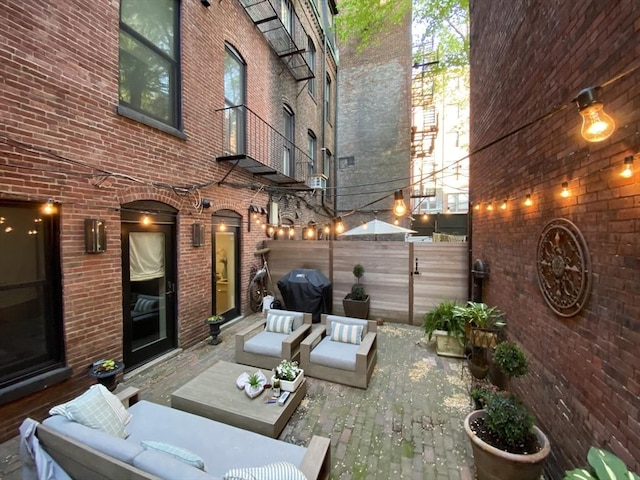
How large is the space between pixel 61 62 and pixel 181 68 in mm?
2041

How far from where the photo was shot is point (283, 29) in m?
7.46

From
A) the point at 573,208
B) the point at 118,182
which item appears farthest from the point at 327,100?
the point at 573,208

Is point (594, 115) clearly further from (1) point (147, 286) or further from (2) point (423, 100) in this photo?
(2) point (423, 100)

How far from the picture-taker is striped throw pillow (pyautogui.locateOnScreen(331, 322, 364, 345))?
441 centimetres

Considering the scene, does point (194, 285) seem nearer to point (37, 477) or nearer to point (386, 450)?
point (37, 477)

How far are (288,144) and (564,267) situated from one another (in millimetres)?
8144

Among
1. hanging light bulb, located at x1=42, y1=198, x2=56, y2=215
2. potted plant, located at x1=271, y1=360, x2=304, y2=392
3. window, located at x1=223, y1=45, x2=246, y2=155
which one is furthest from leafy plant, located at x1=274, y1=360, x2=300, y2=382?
window, located at x1=223, y1=45, x2=246, y2=155

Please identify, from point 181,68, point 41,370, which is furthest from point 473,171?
point 41,370

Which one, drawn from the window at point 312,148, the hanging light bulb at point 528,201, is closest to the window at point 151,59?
the hanging light bulb at point 528,201

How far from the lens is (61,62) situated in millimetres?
3270

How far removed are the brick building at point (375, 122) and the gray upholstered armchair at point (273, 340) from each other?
28.2 feet

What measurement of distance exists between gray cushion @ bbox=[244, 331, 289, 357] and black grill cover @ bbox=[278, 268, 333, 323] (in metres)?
1.86

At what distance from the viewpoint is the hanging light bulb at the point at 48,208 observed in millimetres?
3161

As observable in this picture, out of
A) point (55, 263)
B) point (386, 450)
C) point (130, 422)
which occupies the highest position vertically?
point (55, 263)
